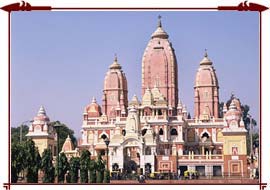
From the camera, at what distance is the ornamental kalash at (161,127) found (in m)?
18.1

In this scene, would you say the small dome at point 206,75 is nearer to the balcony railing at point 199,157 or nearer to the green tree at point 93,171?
the balcony railing at point 199,157

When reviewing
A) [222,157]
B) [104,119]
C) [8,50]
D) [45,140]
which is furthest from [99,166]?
[104,119]

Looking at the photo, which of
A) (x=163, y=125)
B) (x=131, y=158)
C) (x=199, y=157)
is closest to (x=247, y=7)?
(x=199, y=157)

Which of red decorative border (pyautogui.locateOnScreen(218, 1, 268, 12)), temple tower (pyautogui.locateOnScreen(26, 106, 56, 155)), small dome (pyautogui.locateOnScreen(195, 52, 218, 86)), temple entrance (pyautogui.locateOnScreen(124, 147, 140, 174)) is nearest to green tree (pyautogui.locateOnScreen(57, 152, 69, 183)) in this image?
red decorative border (pyautogui.locateOnScreen(218, 1, 268, 12))

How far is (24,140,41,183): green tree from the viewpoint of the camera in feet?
Result: 34.6

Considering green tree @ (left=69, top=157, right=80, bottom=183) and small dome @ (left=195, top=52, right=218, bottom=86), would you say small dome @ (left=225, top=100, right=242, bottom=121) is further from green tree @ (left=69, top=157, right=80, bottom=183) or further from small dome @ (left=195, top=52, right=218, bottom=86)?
green tree @ (left=69, top=157, right=80, bottom=183)

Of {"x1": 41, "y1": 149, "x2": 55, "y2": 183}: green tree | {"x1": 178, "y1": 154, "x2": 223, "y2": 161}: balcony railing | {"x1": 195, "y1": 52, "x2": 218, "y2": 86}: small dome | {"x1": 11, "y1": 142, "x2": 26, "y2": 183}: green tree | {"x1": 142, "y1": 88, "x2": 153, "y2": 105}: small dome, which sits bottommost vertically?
{"x1": 178, "y1": 154, "x2": 223, "y2": 161}: balcony railing

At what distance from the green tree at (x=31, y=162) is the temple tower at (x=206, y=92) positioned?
12.2 m

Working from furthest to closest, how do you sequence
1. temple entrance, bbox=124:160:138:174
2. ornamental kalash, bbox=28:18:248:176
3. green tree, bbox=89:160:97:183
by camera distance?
temple entrance, bbox=124:160:138:174 < ornamental kalash, bbox=28:18:248:176 < green tree, bbox=89:160:97:183

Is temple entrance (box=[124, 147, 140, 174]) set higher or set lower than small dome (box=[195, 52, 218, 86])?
lower

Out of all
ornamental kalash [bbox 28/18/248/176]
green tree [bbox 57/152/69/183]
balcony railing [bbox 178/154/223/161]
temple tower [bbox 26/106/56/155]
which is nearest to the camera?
green tree [bbox 57/152/69/183]

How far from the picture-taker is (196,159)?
742 inches

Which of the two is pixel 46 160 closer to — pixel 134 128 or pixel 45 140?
pixel 45 140

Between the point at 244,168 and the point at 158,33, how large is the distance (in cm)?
820
